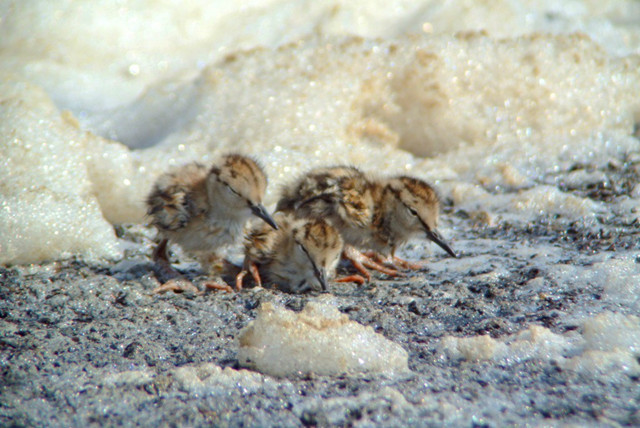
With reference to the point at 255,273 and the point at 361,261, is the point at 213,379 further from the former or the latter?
the point at 361,261

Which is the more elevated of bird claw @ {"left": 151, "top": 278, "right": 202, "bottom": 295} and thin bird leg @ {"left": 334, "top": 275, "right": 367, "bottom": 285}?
bird claw @ {"left": 151, "top": 278, "right": 202, "bottom": 295}

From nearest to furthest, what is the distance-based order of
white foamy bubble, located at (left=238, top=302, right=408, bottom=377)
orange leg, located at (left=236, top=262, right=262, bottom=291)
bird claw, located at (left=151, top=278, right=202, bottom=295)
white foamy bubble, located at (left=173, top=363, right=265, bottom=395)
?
white foamy bubble, located at (left=173, top=363, right=265, bottom=395)
white foamy bubble, located at (left=238, top=302, right=408, bottom=377)
bird claw, located at (left=151, top=278, right=202, bottom=295)
orange leg, located at (left=236, top=262, right=262, bottom=291)

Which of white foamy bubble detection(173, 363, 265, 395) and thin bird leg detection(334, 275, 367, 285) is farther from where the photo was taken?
thin bird leg detection(334, 275, 367, 285)

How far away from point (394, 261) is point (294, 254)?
807 millimetres

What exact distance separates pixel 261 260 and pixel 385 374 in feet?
5.29

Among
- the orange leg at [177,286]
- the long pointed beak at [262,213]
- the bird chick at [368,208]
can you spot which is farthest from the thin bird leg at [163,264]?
the bird chick at [368,208]

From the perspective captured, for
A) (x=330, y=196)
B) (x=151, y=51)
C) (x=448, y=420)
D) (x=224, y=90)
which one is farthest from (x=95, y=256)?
(x=151, y=51)

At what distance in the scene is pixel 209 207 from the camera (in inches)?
177

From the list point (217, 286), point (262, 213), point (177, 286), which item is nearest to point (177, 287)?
point (177, 286)

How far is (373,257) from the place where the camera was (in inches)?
191

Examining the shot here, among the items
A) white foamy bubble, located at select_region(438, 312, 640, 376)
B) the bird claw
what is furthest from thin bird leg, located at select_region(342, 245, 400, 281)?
white foamy bubble, located at select_region(438, 312, 640, 376)

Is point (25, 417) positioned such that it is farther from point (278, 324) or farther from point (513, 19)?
point (513, 19)

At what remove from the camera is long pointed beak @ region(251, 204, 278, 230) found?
4.32 meters

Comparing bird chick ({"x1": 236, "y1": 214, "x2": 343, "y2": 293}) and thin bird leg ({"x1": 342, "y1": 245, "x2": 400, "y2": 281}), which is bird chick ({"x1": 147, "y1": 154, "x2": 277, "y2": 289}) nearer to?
bird chick ({"x1": 236, "y1": 214, "x2": 343, "y2": 293})
